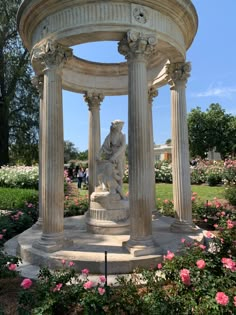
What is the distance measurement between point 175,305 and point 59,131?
4.57 metres

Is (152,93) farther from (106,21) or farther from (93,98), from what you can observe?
(106,21)

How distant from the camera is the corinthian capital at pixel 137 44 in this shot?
20.6ft

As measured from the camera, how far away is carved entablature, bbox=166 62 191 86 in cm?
819

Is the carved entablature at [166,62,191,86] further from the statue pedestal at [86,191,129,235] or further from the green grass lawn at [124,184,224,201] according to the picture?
the green grass lawn at [124,184,224,201]

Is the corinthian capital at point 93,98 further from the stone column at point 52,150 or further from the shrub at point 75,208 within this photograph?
the shrub at point 75,208

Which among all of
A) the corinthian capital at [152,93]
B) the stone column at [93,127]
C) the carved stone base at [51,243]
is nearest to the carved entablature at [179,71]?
the corinthian capital at [152,93]

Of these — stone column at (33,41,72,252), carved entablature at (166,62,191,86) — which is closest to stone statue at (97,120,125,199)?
carved entablature at (166,62,191,86)

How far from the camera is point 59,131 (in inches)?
268

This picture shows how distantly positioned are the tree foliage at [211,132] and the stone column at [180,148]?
145 ft

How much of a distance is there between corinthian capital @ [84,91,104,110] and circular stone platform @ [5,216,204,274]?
475 cm

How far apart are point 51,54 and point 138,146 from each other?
9.93 ft

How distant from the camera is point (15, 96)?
26062 mm

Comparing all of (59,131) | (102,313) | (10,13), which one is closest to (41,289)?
(102,313)

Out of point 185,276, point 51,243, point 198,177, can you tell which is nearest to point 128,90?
point 51,243
